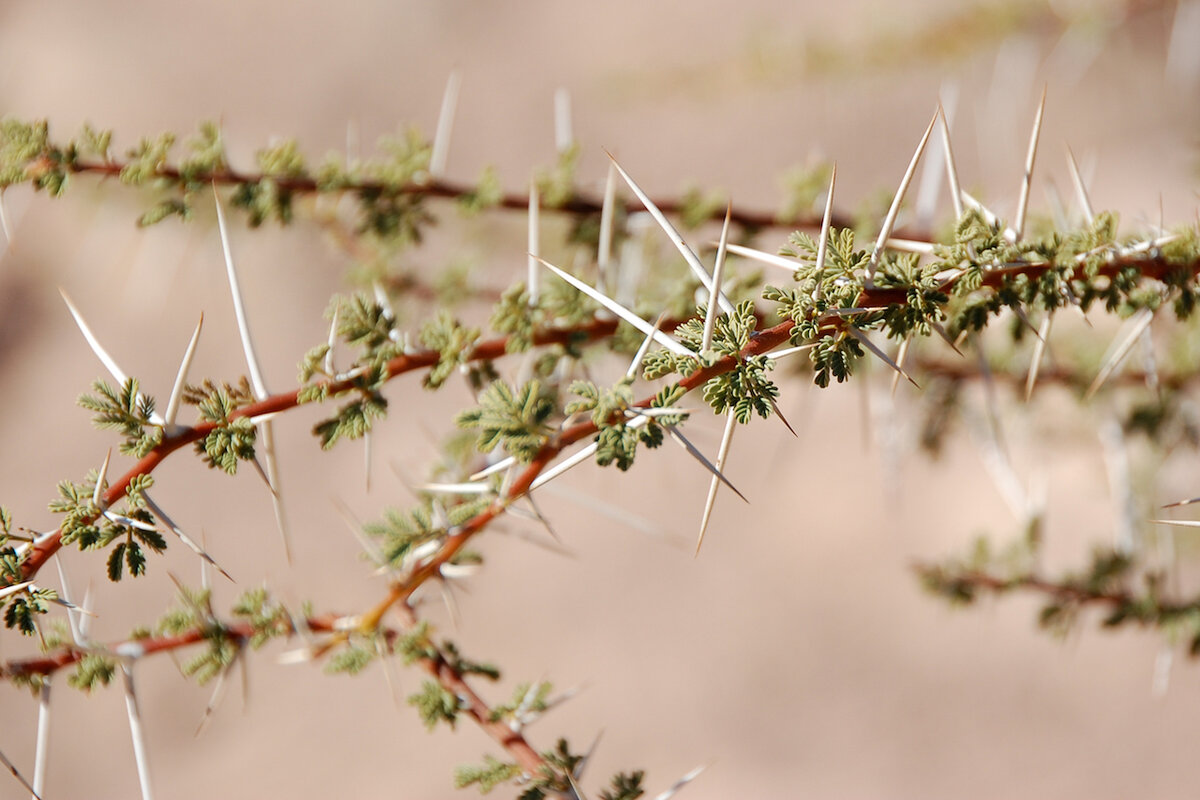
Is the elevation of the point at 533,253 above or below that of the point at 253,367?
above

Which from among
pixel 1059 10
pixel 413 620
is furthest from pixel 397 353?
pixel 1059 10

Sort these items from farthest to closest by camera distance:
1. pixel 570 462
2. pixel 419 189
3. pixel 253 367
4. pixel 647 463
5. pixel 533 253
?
pixel 647 463 < pixel 419 189 < pixel 533 253 < pixel 253 367 < pixel 570 462

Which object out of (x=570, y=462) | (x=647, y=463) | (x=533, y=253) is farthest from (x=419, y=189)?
(x=647, y=463)

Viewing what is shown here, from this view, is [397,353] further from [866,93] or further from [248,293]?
[248,293]

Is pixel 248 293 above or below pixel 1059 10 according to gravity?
above

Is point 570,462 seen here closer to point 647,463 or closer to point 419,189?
point 419,189

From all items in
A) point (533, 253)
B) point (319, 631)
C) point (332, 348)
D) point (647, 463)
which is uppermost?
point (647, 463)

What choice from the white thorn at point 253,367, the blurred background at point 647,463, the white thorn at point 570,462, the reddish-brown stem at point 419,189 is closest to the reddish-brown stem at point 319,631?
the white thorn at point 253,367

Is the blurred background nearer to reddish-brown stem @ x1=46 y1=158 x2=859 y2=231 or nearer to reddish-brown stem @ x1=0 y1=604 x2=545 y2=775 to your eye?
reddish-brown stem @ x1=46 y1=158 x2=859 y2=231
